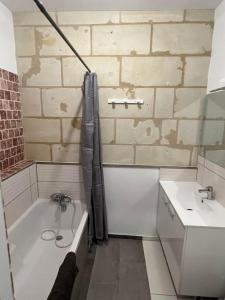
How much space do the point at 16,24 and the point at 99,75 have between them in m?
1.01

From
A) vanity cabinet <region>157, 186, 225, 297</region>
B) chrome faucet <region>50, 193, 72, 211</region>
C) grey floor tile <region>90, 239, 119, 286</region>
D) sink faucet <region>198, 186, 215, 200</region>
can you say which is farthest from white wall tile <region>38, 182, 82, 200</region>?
sink faucet <region>198, 186, 215, 200</region>

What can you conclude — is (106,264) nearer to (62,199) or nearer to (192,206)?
(62,199)

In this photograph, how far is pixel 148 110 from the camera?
2092mm

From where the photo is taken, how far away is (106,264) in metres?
1.99

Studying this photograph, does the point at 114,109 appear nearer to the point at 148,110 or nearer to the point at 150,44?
the point at 148,110

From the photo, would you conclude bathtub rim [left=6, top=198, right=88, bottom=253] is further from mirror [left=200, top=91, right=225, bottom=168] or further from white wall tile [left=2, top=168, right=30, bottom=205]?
mirror [left=200, top=91, right=225, bottom=168]

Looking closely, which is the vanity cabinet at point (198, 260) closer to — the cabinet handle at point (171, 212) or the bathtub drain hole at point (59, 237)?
the cabinet handle at point (171, 212)

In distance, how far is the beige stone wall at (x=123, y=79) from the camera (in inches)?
76.9

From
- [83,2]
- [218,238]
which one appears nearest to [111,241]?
[218,238]

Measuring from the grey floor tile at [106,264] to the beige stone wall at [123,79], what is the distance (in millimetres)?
993

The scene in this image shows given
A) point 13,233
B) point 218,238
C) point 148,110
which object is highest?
point 148,110

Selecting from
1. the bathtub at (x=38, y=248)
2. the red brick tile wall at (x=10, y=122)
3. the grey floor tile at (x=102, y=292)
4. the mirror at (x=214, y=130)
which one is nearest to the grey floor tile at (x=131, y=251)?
the grey floor tile at (x=102, y=292)

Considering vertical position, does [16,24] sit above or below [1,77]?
above

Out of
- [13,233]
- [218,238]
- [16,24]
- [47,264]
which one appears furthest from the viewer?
[16,24]
